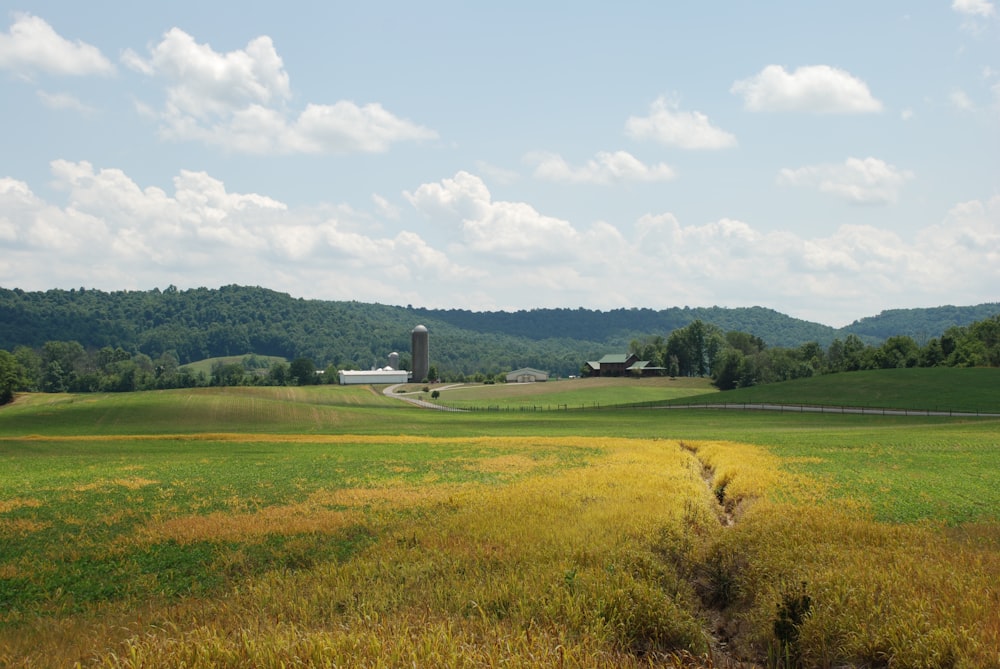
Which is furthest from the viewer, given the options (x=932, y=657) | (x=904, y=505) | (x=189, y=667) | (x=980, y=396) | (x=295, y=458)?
(x=980, y=396)

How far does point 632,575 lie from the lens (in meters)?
12.7

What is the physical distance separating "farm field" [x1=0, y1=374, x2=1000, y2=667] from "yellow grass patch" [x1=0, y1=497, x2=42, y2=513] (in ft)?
0.63

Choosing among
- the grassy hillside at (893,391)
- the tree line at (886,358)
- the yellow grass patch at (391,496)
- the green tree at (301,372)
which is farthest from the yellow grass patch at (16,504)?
the green tree at (301,372)

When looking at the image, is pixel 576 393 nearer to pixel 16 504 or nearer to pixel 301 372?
pixel 301 372

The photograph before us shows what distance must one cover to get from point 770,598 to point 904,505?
39.1ft

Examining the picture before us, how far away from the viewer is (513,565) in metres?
13.6

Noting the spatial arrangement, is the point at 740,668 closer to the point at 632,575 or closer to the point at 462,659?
the point at 632,575

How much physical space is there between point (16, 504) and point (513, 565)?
72.8 ft

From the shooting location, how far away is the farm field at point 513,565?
9.68m

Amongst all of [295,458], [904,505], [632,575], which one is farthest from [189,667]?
[295,458]

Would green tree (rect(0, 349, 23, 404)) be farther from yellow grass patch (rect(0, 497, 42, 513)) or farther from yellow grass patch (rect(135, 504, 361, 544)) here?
yellow grass patch (rect(135, 504, 361, 544))

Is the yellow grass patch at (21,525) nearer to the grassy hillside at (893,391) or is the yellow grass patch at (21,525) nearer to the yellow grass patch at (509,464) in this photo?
the yellow grass patch at (509,464)

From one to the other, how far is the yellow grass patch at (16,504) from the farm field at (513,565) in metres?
0.19

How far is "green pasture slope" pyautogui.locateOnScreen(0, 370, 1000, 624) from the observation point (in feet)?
52.6
